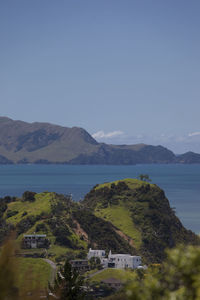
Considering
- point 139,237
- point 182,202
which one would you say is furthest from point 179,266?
point 182,202

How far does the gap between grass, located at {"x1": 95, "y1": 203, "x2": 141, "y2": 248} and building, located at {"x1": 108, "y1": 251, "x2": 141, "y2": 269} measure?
21402 mm

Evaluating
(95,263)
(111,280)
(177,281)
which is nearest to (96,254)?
(95,263)

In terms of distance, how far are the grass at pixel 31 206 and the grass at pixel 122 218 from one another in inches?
646

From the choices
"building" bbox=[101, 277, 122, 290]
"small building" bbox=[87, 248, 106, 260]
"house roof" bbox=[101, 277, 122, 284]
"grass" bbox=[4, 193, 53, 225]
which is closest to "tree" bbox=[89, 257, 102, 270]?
"small building" bbox=[87, 248, 106, 260]

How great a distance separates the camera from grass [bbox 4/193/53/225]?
10794 centimetres

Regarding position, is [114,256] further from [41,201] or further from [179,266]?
[179,266]

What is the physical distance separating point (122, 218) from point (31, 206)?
2434cm

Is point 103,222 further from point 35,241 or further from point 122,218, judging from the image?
point 35,241

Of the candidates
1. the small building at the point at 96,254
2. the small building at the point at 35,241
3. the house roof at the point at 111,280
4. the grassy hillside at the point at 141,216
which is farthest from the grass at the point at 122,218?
the house roof at the point at 111,280

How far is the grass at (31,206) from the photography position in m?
108

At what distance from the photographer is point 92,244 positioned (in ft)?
342

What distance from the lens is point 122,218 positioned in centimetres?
12244

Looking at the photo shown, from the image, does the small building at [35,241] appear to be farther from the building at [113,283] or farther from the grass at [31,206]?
the building at [113,283]

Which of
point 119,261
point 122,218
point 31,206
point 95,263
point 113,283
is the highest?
point 31,206
